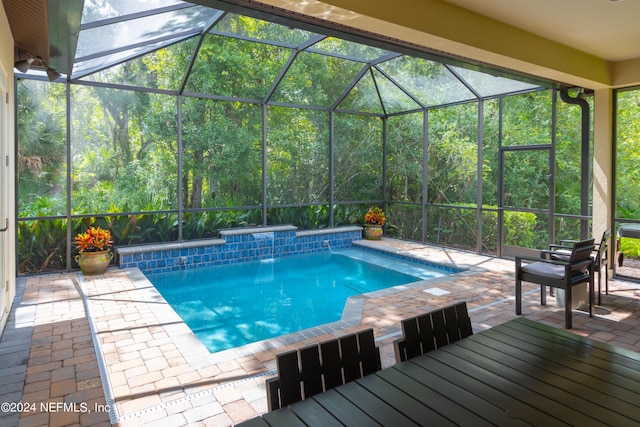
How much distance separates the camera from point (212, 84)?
8.35 m

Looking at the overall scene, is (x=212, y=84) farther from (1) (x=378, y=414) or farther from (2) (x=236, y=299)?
(1) (x=378, y=414)

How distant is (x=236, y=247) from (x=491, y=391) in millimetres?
7385

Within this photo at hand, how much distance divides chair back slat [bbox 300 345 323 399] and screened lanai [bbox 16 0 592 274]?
153 inches

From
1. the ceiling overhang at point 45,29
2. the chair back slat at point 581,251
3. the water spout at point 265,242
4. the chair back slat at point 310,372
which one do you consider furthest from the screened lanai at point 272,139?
the chair back slat at point 310,372

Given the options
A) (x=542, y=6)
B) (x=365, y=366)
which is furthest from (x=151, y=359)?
(x=542, y=6)

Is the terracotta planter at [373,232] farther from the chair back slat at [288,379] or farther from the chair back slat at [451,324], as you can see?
the chair back slat at [288,379]

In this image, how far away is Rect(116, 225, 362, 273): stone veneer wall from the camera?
24.8ft

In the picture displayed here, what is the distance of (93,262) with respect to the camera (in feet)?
22.0

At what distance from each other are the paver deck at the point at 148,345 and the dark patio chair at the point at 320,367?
48.1 inches

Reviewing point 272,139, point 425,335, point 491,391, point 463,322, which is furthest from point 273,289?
point 491,391

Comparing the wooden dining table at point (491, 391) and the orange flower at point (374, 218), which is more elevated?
the orange flower at point (374, 218)

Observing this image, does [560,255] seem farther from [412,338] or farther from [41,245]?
[41,245]

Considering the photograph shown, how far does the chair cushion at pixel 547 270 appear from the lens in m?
4.50

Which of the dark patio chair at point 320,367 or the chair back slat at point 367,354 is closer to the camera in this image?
the dark patio chair at point 320,367
